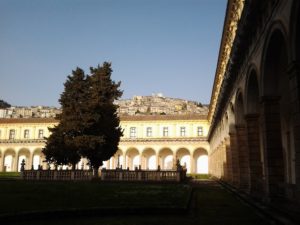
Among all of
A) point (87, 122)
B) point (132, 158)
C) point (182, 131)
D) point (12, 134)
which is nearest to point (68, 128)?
point (87, 122)

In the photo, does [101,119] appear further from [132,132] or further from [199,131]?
[199,131]

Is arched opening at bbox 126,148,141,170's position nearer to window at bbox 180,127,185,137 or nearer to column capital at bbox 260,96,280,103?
window at bbox 180,127,185,137

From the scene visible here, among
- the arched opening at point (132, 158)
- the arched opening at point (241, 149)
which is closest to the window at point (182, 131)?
the arched opening at point (132, 158)

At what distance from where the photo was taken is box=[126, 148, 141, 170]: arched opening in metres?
63.2

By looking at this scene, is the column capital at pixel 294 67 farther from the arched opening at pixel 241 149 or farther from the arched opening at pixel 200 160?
the arched opening at pixel 200 160

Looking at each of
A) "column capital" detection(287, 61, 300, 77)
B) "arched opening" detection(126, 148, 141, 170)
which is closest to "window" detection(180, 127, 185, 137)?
"arched opening" detection(126, 148, 141, 170)

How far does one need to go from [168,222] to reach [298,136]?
3.90 m

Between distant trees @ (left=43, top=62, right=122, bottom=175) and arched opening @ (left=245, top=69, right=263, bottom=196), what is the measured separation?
53.1ft

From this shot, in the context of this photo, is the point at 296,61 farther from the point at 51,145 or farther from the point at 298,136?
the point at 51,145

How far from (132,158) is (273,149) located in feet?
176

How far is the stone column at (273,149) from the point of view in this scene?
37.0 feet

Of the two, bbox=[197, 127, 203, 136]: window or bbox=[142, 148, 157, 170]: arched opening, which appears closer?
bbox=[197, 127, 203, 136]: window

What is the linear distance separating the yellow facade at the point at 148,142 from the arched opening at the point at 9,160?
0.64 ft

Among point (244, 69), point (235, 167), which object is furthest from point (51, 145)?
point (244, 69)
